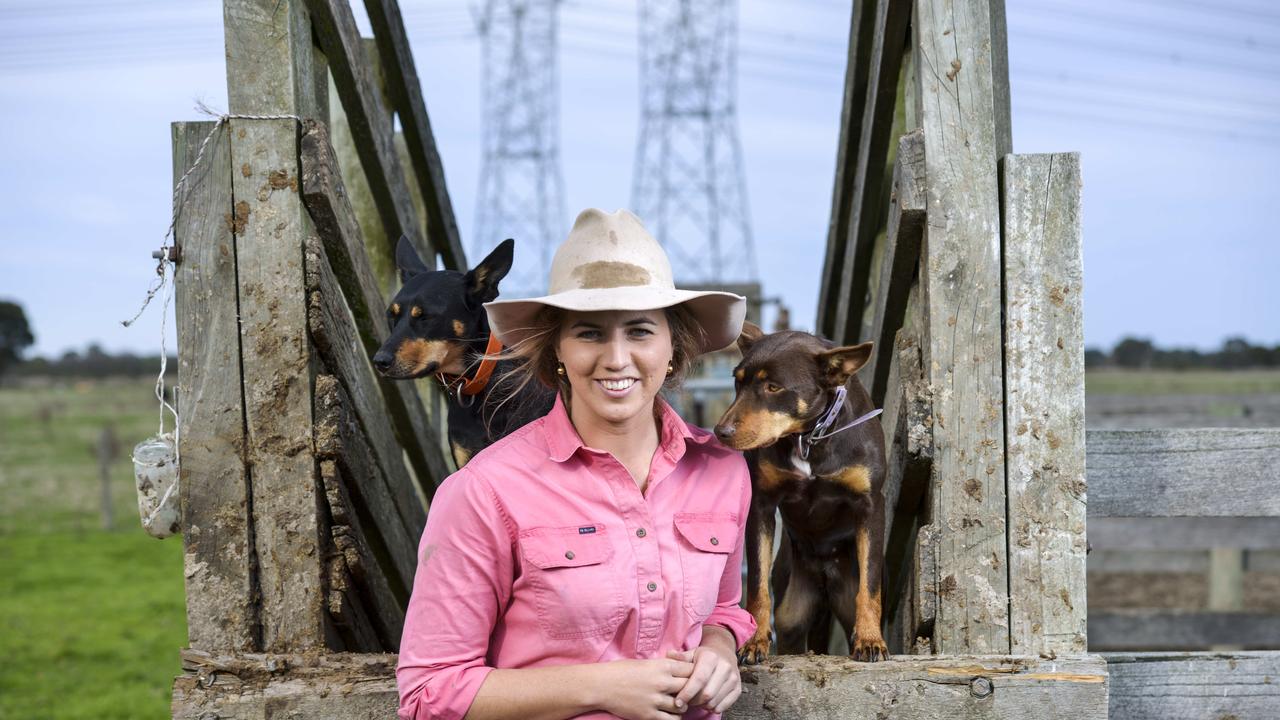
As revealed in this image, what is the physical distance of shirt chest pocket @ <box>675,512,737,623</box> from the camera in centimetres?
217

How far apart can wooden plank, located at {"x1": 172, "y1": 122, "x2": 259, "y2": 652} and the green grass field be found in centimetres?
536

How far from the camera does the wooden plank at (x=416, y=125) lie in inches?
143

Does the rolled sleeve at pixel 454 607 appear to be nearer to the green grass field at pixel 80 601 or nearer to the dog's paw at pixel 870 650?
the dog's paw at pixel 870 650

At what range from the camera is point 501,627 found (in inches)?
85.0

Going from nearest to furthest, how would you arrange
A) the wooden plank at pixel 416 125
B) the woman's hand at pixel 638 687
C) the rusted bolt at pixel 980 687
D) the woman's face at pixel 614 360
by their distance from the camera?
the woman's hand at pixel 638 687 → the woman's face at pixel 614 360 → the rusted bolt at pixel 980 687 → the wooden plank at pixel 416 125

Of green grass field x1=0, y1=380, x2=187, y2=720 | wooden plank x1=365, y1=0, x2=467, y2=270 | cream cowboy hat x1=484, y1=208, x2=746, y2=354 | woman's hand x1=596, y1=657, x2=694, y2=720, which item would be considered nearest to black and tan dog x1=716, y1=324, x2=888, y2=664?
cream cowboy hat x1=484, y1=208, x2=746, y2=354

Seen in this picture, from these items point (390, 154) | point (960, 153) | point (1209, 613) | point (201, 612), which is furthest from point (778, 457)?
point (1209, 613)

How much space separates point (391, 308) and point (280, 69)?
87 cm

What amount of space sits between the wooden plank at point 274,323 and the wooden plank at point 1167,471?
7.22 feet

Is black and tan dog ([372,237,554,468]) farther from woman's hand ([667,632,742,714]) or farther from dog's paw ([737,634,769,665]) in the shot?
woman's hand ([667,632,742,714])

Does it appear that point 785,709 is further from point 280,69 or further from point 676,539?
point 280,69

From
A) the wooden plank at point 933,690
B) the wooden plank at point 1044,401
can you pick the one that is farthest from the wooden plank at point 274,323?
the wooden plank at point 1044,401

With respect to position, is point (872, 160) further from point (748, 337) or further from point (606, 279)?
point (606, 279)

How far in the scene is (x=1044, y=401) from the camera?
2.54 metres
